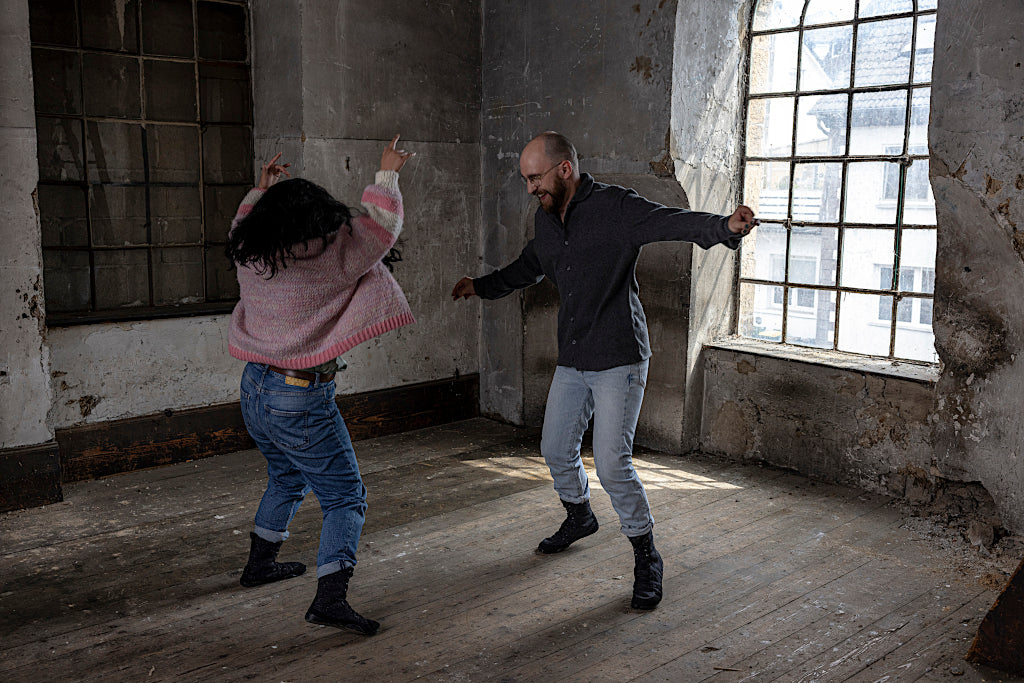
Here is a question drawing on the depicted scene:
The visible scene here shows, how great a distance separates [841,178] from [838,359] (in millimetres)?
933

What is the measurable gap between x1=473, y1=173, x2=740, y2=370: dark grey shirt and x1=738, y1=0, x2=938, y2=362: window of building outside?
179 cm

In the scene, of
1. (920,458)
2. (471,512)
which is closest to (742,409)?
(920,458)

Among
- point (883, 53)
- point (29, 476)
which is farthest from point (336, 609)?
point (883, 53)

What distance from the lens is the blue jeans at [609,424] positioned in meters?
3.17

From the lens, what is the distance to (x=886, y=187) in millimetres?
4453

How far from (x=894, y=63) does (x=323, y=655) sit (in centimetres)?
373

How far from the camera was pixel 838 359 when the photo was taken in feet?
15.1

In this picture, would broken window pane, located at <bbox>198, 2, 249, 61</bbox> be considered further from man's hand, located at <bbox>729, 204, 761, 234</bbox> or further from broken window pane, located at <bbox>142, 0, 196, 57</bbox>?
man's hand, located at <bbox>729, 204, 761, 234</bbox>

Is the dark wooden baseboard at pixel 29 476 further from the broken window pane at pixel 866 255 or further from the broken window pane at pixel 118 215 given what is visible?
the broken window pane at pixel 866 255

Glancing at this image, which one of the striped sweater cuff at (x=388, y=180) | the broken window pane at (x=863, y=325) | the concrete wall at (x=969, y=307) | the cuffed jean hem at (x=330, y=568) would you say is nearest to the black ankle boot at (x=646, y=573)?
the cuffed jean hem at (x=330, y=568)

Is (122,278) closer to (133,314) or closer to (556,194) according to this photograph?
(133,314)

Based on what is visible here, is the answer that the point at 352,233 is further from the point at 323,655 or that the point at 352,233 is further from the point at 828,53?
the point at 828,53

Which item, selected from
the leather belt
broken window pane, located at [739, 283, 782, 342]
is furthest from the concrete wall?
the leather belt

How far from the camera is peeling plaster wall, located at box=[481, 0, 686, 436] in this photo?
486 centimetres
